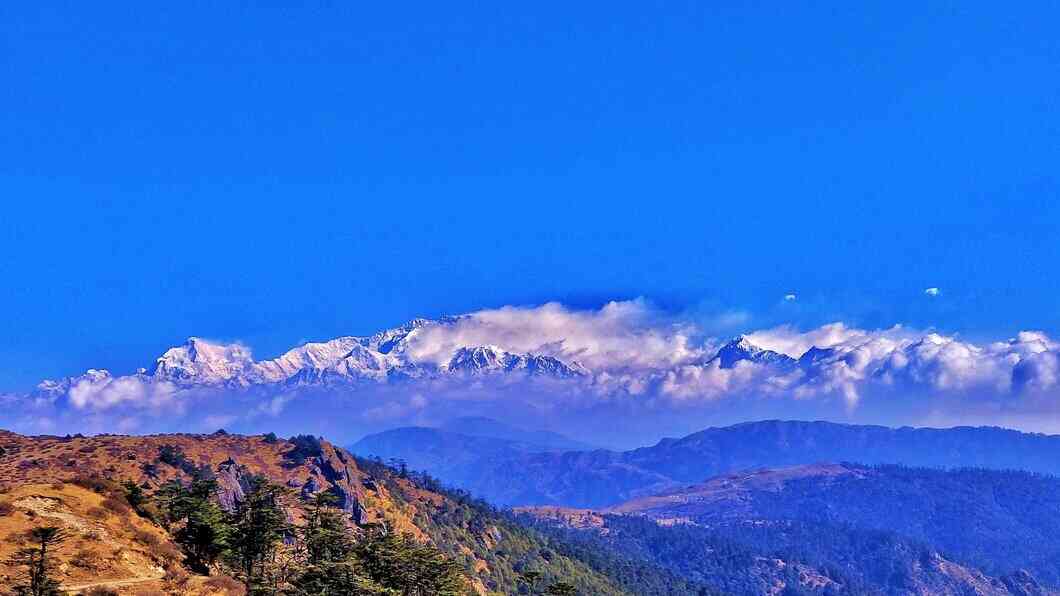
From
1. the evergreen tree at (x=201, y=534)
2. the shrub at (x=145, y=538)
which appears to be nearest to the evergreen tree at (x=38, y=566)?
the shrub at (x=145, y=538)

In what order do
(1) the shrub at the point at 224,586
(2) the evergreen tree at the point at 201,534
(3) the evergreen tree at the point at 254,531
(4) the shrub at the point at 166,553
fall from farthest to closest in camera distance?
1. (3) the evergreen tree at the point at 254,531
2. (2) the evergreen tree at the point at 201,534
3. (4) the shrub at the point at 166,553
4. (1) the shrub at the point at 224,586

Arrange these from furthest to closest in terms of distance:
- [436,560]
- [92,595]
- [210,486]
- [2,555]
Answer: [436,560] → [210,486] → [2,555] → [92,595]

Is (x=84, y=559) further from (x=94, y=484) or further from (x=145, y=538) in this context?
(x=94, y=484)

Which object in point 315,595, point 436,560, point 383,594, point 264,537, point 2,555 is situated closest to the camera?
point 2,555

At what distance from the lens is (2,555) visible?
226 ft

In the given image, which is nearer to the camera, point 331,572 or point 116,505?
point 331,572

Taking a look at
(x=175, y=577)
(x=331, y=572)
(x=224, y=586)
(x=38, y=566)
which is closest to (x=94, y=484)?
(x=175, y=577)

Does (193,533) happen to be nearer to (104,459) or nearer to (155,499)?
(155,499)

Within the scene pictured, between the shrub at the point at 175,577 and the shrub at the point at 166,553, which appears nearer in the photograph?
the shrub at the point at 175,577

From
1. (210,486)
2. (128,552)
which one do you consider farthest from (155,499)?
(128,552)

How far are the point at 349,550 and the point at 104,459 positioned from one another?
131816 millimetres

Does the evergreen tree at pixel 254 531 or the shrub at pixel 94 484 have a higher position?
the shrub at pixel 94 484

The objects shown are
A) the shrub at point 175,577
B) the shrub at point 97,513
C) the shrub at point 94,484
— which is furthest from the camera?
the shrub at point 94,484

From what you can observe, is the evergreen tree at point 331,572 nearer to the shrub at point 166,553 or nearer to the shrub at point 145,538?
the shrub at point 166,553
